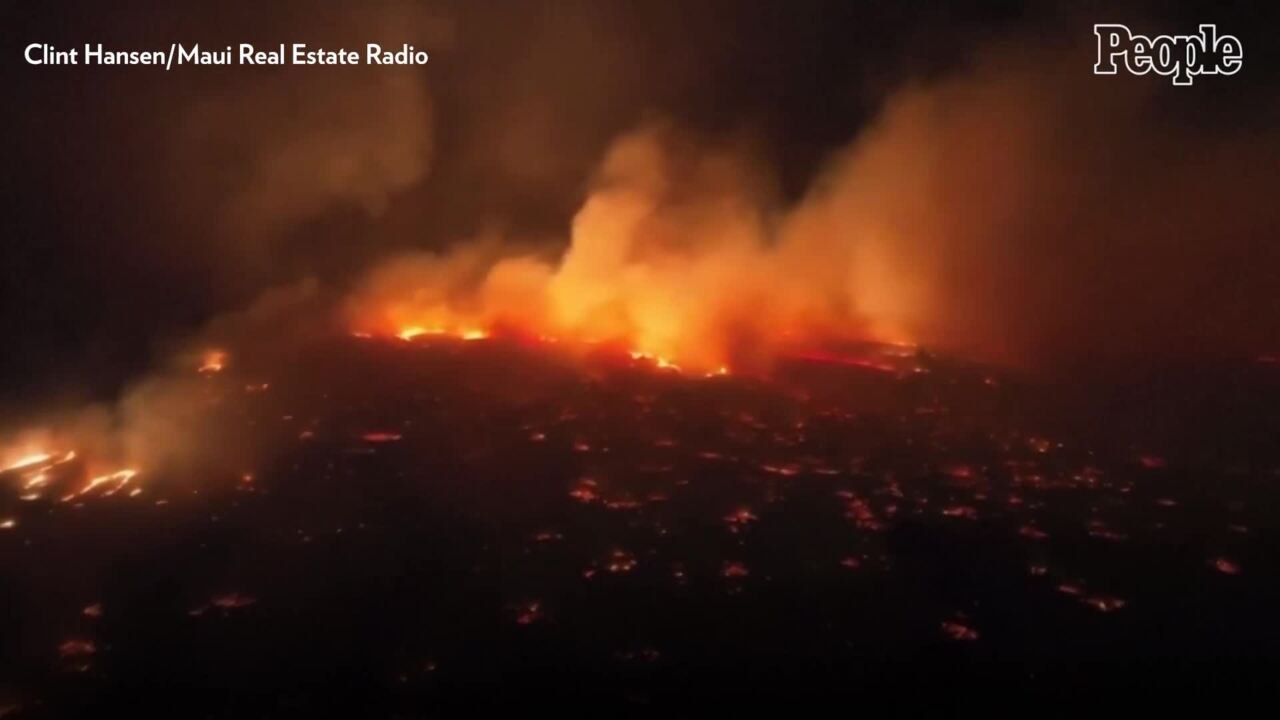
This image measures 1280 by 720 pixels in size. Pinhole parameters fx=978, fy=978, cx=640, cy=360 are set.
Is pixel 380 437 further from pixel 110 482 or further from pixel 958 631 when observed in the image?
pixel 958 631

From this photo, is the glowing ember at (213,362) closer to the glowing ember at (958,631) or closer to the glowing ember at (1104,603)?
the glowing ember at (958,631)

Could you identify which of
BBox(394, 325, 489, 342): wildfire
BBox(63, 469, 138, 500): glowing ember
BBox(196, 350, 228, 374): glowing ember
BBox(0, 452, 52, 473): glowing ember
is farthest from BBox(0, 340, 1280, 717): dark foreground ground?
BBox(394, 325, 489, 342): wildfire

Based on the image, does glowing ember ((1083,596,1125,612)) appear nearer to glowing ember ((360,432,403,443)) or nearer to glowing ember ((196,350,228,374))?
glowing ember ((360,432,403,443))

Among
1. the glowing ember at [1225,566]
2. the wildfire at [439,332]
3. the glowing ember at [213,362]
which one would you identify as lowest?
the glowing ember at [1225,566]

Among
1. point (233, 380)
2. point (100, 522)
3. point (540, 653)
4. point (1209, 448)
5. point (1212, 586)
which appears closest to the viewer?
point (540, 653)

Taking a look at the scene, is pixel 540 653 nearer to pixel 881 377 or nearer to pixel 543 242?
pixel 881 377

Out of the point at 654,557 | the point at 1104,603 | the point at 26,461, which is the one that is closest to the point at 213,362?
the point at 26,461

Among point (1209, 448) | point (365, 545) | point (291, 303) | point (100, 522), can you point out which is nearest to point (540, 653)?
point (365, 545)

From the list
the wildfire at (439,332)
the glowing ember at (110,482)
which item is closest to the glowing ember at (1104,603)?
the glowing ember at (110,482)

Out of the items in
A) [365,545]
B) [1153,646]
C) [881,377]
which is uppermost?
[881,377]
